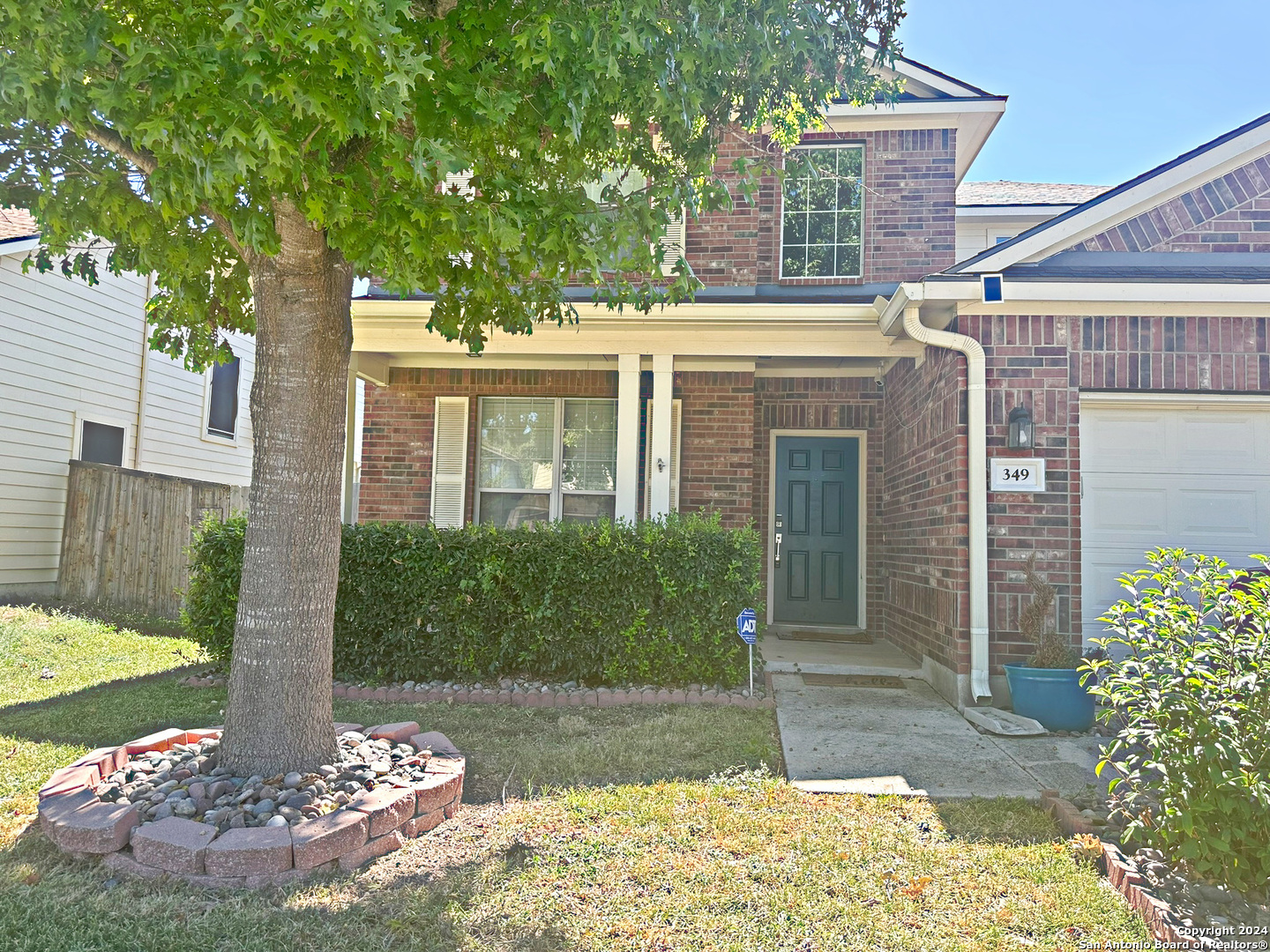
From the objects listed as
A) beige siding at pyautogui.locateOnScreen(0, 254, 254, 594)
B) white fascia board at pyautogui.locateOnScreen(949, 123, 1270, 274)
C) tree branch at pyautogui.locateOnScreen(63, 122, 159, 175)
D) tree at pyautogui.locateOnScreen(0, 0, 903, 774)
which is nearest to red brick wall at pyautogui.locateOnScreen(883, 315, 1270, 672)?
white fascia board at pyautogui.locateOnScreen(949, 123, 1270, 274)

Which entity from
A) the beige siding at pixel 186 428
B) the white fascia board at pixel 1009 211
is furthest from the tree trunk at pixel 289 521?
the white fascia board at pixel 1009 211

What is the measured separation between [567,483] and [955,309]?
13.7 feet

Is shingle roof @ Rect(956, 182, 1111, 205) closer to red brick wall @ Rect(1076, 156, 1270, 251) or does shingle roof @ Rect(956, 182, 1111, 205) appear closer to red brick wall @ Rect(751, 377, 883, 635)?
red brick wall @ Rect(751, 377, 883, 635)

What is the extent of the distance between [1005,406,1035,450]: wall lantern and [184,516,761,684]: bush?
1.97 m

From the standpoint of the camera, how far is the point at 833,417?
8711 mm

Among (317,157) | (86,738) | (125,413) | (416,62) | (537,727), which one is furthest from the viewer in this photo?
(125,413)

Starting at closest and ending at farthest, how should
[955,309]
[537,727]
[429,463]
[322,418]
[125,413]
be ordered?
[322,418]
[537,727]
[955,309]
[429,463]
[125,413]

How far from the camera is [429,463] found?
871 centimetres

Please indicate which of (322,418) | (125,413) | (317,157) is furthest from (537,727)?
(125,413)

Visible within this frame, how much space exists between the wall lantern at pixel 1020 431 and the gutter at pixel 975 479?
0.57ft

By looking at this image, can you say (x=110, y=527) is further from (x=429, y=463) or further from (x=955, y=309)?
(x=955, y=309)

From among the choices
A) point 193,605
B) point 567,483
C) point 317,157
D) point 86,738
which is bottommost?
point 86,738

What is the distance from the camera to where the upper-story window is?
8.51m

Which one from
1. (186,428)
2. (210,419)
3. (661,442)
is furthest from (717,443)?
(210,419)
